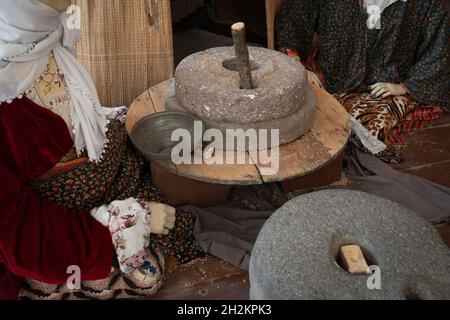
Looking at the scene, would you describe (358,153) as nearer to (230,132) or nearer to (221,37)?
(230,132)

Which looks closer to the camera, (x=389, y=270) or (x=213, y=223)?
(x=389, y=270)

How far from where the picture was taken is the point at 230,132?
73.1 inches

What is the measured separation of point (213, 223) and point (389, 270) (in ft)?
3.17

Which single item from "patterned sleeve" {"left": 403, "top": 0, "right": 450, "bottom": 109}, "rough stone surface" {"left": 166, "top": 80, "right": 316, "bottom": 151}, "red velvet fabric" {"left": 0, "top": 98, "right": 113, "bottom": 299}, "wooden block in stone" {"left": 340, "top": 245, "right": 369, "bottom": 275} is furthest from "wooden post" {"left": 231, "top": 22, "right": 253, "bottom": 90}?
"patterned sleeve" {"left": 403, "top": 0, "right": 450, "bottom": 109}

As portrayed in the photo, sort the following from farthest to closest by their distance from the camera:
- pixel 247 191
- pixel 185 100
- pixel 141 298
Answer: pixel 247 191 → pixel 185 100 → pixel 141 298

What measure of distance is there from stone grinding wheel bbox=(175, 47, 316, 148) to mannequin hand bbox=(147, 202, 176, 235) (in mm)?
370

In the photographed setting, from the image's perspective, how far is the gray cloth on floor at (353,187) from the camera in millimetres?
1983

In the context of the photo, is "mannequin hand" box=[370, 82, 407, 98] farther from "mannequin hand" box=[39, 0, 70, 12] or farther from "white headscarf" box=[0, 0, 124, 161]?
"mannequin hand" box=[39, 0, 70, 12]

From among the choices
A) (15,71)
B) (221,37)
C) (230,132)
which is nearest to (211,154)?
(230,132)

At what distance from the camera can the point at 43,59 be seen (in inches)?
59.9

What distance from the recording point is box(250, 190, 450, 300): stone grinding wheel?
1.21m

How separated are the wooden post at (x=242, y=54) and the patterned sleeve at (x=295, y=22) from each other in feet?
3.73
